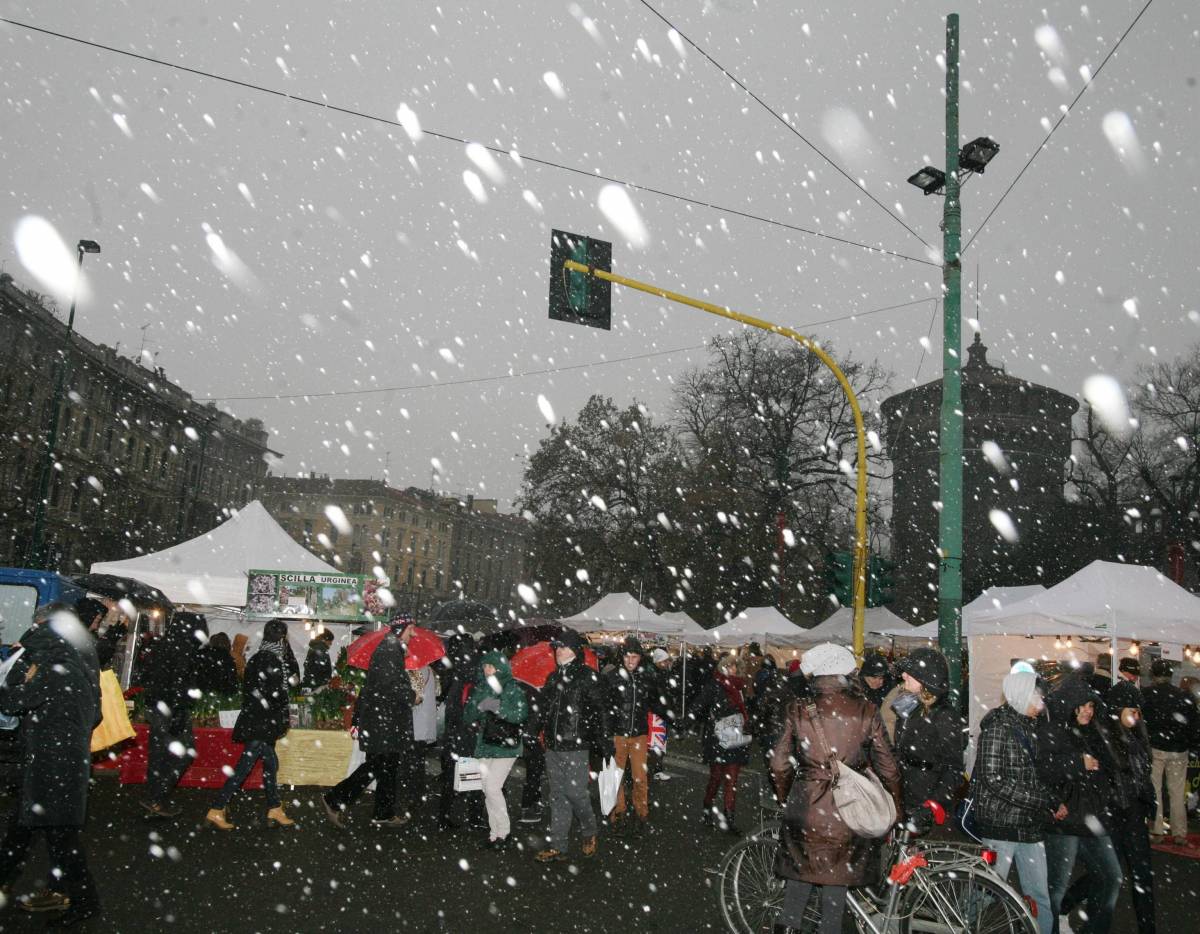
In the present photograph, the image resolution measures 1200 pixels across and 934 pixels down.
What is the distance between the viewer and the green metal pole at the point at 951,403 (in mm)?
10945

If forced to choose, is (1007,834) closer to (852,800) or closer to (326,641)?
(852,800)

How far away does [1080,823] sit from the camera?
577 centimetres

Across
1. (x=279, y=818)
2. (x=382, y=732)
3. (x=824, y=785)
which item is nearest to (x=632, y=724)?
(x=382, y=732)

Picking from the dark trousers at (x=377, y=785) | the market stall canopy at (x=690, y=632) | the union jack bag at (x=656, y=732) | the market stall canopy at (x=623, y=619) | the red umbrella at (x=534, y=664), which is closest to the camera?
the red umbrella at (x=534, y=664)

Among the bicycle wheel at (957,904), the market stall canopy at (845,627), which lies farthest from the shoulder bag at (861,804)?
the market stall canopy at (845,627)

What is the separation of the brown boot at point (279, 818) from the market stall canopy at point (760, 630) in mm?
18012

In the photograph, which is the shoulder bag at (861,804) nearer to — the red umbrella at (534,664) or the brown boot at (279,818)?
the red umbrella at (534,664)

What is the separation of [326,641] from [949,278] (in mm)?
10100

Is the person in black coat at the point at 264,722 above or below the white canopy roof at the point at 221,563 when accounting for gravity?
below

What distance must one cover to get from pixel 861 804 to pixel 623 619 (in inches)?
861

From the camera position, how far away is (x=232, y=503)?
250 feet

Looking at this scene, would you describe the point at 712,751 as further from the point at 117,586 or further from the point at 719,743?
the point at 117,586

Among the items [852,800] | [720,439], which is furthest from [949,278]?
[720,439]

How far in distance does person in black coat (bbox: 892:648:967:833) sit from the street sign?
543cm
